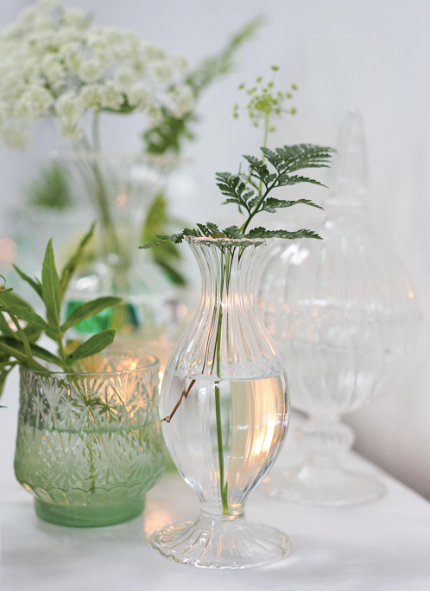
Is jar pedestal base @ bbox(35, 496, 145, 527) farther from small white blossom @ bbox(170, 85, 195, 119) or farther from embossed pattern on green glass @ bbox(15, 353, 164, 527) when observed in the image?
small white blossom @ bbox(170, 85, 195, 119)

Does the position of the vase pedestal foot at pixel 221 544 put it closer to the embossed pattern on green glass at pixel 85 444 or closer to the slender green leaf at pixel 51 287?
the embossed pattern on green glass at pixel 85 444

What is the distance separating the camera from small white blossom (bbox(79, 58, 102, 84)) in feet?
2.77

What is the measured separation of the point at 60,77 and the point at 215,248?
0.46 meters

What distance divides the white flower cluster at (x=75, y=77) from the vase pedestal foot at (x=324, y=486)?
0.46 meters

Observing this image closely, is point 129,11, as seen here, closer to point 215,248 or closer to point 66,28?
point 66,28

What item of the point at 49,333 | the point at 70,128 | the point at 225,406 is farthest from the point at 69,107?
the point at 225,406

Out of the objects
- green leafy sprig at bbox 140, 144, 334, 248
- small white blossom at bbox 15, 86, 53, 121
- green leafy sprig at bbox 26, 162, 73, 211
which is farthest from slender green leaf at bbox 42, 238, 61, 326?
green leafy sprig at bbox 26, 162, 73, 211

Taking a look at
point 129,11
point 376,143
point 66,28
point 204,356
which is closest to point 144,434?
point 204,356

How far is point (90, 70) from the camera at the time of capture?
2.77ft

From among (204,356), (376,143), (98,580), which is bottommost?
(98,580)

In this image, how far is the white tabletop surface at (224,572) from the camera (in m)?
0.49

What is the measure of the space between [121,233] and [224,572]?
620 millimetres

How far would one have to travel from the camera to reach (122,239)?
1035 millimetres

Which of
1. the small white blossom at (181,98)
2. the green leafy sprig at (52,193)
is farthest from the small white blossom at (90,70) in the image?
the green leafy sprig at (52,193)
